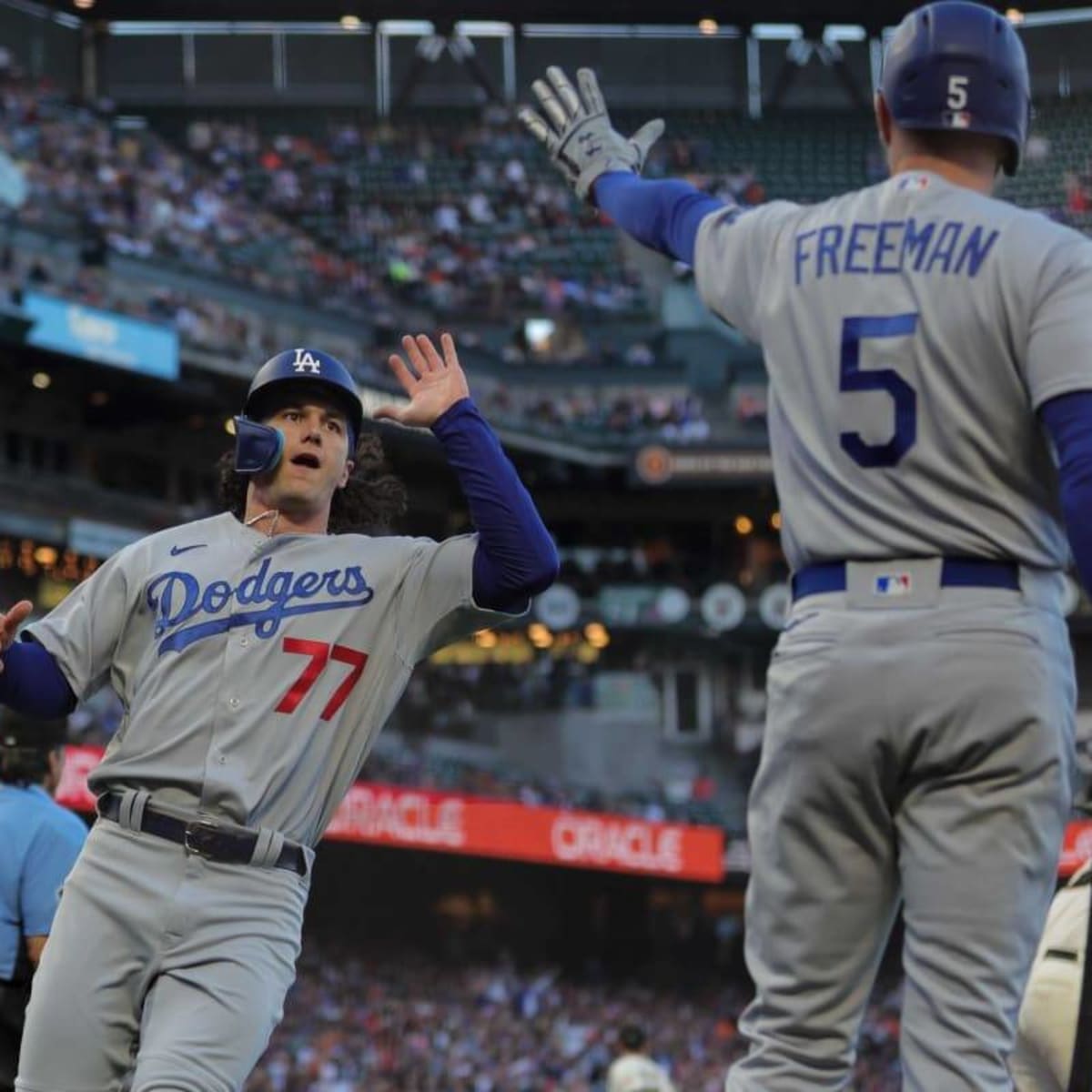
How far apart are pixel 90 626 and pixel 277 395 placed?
0.66m

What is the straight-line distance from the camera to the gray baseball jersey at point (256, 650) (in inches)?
172

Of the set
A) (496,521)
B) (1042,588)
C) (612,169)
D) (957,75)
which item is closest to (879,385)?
(1042,588)

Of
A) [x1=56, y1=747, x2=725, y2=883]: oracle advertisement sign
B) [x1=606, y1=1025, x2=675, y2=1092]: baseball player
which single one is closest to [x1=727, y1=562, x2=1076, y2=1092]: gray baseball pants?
[x1=606, y1=1025, x2=675, y2=1092]: baseball player

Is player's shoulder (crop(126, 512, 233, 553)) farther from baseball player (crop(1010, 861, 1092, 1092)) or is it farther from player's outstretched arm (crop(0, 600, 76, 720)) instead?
baseball player (crop(1010, 861, 1092, 1092))

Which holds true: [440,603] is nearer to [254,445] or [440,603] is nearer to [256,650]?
[256,650]

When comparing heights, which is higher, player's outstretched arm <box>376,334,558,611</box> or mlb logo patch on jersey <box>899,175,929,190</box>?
mlb logo patch on jersey <box>899,175,929,190</box>

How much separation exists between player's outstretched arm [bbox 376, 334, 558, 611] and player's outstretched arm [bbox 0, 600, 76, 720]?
911 millimetres

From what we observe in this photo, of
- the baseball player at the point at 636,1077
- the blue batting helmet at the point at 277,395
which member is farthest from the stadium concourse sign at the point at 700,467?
the blue batting helmet at the point at 277,395

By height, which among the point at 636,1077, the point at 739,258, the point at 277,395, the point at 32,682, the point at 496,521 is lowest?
the point at 636,1077

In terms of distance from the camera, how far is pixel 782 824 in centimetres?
324

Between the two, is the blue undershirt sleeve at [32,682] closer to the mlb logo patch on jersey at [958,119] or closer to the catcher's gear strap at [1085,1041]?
the catcher's gear strap at [1085,1041]

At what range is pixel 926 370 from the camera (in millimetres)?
3248

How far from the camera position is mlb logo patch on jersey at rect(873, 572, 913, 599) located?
10.6 feet

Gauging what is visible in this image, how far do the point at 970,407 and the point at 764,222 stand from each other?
0.51 meters
